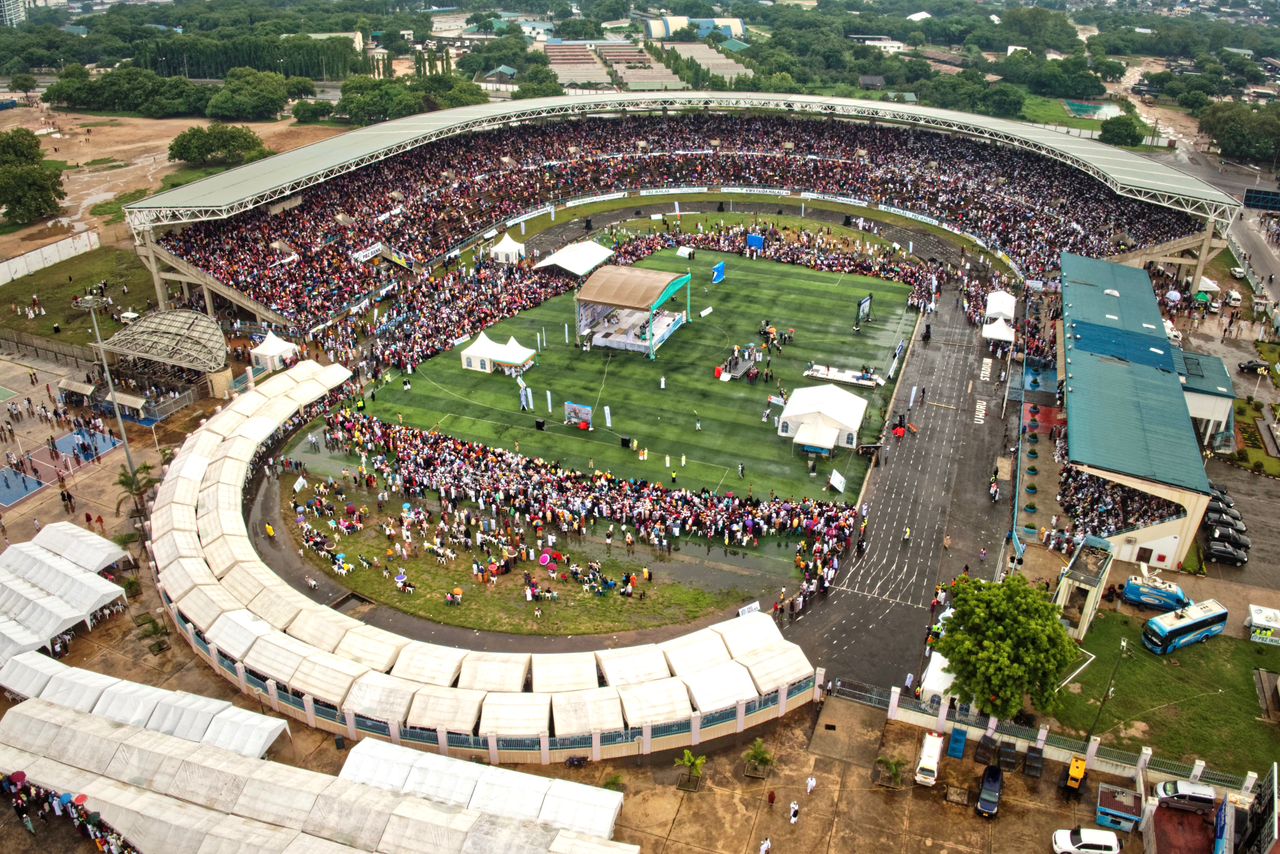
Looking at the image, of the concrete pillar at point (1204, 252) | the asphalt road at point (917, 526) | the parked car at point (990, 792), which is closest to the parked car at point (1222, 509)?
the asphalt road at point (917, 526)

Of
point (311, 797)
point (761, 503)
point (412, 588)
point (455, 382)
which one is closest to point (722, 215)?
point (455, 382)

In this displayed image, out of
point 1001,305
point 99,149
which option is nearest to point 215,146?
point 99,149

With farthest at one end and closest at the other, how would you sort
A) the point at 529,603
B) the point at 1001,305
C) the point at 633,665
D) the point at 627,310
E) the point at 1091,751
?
the point at 1001,305 < the point at 627,310 < the point at 529,603 < the point at 633,665 < the point at 1091,751

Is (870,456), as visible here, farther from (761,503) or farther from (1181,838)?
(1181,838)

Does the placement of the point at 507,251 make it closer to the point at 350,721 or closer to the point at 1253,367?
the point at 350,721

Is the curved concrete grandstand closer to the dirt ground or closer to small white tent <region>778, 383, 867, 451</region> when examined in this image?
small white tent <region>778, 383, 867, 451</region>

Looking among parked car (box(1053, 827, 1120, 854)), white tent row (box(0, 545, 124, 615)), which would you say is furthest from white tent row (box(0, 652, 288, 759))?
parked car (box(1053, 827, 1120, 854))
